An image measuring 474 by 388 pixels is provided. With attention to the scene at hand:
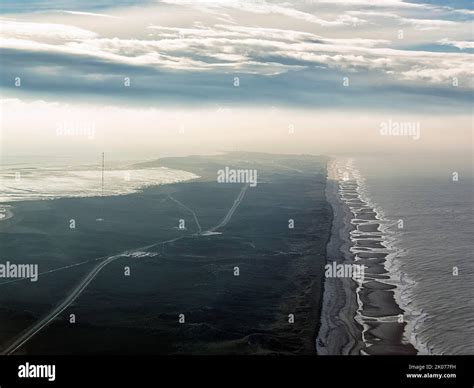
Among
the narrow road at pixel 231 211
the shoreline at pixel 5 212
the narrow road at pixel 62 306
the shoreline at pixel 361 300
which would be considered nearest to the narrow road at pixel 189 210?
the narrow road at pixel 231 211

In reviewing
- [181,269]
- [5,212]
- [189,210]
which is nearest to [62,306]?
[181,269]

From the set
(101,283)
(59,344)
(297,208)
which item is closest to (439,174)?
(297,208)

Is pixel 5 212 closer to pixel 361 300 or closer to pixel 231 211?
pixel 231 211

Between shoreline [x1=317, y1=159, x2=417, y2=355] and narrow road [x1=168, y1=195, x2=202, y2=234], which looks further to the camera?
narrow road [x1=168, y1=195, x2=202, y2=234]

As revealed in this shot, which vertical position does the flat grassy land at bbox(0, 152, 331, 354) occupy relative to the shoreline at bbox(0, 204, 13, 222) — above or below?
below

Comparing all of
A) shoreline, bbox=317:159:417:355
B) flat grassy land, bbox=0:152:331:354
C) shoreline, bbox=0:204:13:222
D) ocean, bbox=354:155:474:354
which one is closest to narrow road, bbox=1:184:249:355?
flat grassy land, bbox=0:152:331:354

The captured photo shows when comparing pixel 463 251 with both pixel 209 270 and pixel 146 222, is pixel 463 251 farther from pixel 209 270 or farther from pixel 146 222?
pixel 146 222

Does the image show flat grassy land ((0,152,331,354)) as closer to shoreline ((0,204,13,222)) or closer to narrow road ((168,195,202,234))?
narrow road ((168,195,202,234))

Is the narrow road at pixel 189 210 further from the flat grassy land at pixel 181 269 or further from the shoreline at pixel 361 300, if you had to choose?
the shoreline at pixel 361 300
